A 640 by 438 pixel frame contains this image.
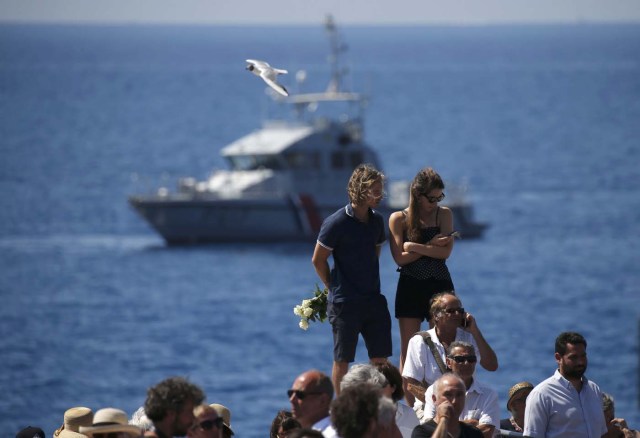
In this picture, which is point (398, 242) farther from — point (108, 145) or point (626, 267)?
point (108, 145)

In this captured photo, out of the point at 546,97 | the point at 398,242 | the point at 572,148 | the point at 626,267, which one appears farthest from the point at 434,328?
the point at 546,97

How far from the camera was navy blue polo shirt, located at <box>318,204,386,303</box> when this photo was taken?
11.6 metres

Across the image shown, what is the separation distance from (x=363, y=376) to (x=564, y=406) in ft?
5.05

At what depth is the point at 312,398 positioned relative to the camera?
966 cm

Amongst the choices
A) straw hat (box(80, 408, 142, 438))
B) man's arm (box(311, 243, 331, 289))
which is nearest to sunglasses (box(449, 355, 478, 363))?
man's arm (box(311, 243, 331, 289))

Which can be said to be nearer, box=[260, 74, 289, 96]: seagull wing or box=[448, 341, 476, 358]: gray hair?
box=[448, 341, 476, 358]: gray hair

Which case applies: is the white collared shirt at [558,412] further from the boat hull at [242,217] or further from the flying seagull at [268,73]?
the boat hull at [242,217]

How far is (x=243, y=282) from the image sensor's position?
6475cm

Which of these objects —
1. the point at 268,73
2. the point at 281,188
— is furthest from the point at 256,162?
the point at 268,73

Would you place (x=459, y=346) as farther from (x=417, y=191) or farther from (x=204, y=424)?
(x=204, y=424)

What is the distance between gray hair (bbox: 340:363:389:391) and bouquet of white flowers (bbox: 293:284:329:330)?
2.11m

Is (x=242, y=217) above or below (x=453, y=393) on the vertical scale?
below

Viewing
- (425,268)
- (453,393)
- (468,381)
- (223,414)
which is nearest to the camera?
(453,393)

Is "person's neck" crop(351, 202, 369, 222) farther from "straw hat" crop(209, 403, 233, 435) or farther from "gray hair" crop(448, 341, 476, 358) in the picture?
"straw hat" crop(209, 403, 233, 435)
